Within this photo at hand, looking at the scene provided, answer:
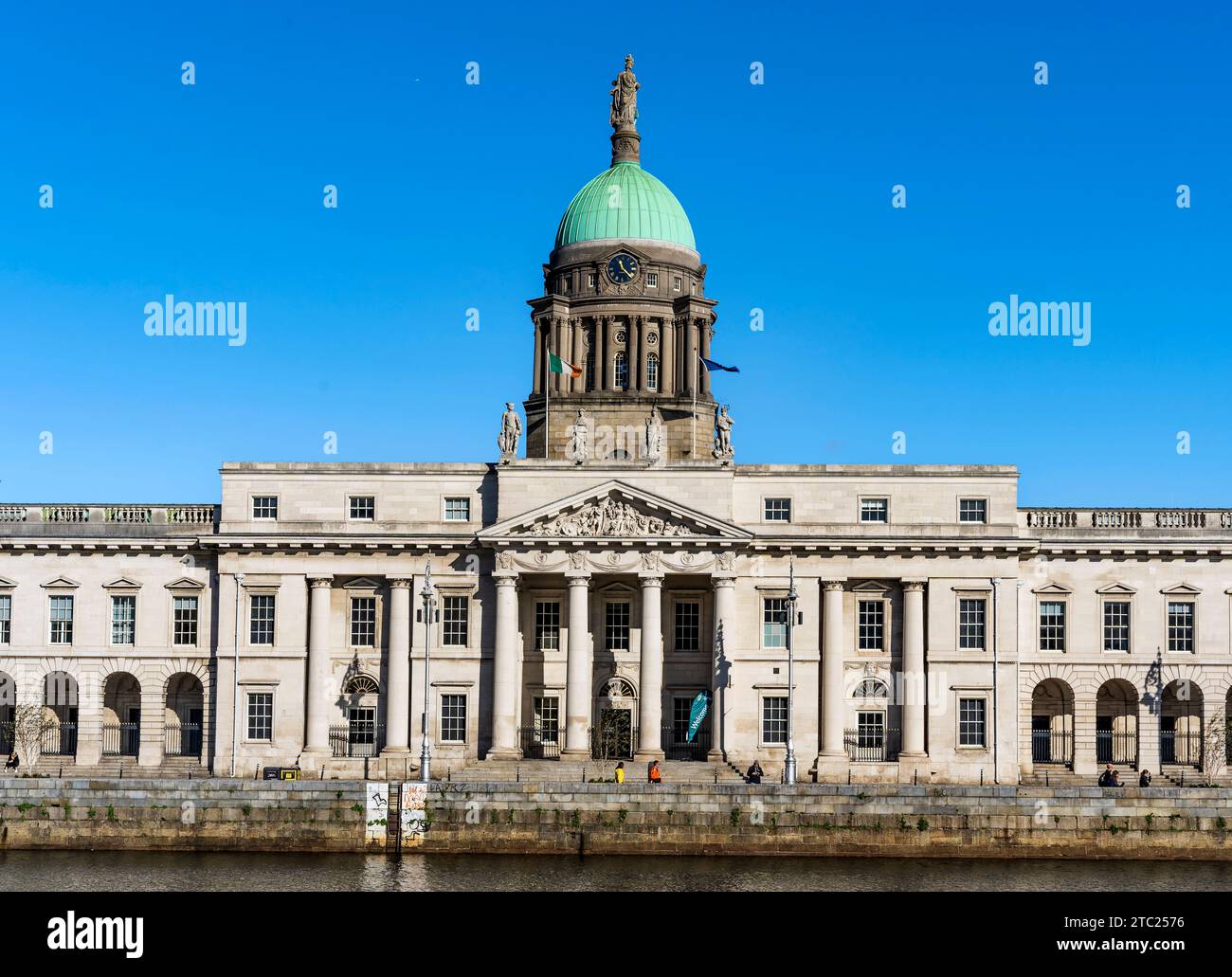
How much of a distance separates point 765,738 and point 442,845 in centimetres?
2136

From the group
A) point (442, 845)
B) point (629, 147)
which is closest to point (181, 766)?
point (442, 845)

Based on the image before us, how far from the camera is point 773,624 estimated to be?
73625 mm

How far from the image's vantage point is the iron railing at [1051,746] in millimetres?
75625

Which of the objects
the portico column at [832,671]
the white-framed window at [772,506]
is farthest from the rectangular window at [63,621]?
the portico column at [832,671]

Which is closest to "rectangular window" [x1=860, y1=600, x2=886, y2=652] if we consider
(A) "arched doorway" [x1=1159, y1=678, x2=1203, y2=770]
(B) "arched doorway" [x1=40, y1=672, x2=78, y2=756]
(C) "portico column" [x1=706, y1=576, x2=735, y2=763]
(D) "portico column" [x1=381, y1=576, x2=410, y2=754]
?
(C) "portico column" [x1=706, y1=576, x2=735, y2=763]

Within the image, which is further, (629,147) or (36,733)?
(629,147)

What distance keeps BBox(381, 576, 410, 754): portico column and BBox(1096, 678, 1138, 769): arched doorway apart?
1258 inches

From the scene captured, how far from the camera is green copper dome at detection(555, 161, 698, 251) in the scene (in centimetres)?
8638

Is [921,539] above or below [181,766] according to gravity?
above

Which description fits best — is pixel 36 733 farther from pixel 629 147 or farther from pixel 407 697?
pixel 629 147

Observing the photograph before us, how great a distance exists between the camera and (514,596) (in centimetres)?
7212

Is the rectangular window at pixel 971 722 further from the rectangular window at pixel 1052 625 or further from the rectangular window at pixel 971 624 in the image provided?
the rectangular window at pixel 1052 625
